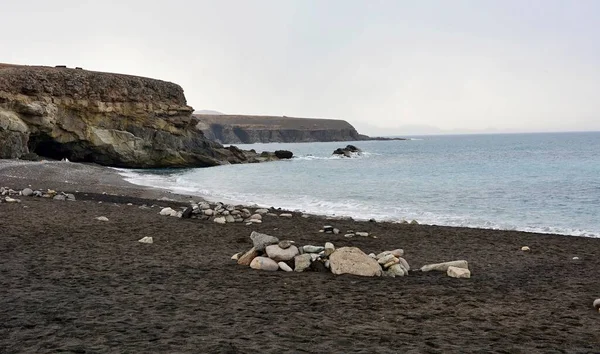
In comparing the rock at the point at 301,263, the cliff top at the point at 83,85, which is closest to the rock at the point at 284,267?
the rock at the point at 301,263

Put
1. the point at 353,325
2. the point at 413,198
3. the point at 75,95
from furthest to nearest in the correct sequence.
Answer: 1. the point at 75,95
2. the point at 413,198
3. the point at 353,325

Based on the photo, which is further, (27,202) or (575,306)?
(27,202)

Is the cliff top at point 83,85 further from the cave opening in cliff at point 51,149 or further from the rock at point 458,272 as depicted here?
the rock at point 458,272

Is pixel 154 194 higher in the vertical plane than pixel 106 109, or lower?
lower

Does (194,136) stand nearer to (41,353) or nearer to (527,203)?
(527,203)

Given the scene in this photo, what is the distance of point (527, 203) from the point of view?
2536 cm

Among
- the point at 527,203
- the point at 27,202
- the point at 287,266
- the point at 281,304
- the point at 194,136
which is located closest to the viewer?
the point at 281,304

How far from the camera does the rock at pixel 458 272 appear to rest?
30.0 feet

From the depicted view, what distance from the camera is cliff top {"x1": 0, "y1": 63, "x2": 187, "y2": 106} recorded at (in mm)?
45812

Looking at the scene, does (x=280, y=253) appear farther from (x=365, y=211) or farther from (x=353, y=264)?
(x=365, y=211)

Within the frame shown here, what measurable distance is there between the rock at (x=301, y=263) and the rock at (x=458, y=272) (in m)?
2.55

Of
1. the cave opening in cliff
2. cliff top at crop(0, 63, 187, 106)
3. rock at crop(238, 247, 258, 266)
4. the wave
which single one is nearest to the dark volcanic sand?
Result: rock at crop(238, 247, 258, 266)

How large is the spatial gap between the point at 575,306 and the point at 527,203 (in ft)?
63.8

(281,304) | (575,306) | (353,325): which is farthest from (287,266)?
(575,306)
